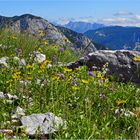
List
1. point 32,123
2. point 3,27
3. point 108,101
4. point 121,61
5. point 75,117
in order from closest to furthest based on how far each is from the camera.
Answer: point 32,123, point 75,117, point 108,101, point 121,61, point 3,27

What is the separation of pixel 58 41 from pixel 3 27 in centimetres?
261

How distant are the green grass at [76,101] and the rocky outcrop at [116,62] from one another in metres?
1.15

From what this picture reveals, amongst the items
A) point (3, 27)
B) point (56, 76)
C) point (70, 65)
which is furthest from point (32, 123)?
point (3, 27)

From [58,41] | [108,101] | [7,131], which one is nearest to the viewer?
[7,131]

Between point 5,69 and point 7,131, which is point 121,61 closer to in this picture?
point 5,69

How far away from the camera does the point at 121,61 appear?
36.0 feet

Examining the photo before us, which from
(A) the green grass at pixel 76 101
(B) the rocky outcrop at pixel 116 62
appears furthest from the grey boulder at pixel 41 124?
(B) the rocky outcrop at pixel 116 62

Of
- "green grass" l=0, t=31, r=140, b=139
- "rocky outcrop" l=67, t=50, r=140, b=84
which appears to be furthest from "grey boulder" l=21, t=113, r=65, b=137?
"rocky outcrop" l=67, t=50, r=140, b=84

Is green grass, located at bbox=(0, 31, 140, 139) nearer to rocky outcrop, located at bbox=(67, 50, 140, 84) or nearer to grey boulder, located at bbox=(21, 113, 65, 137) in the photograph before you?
grey boulder, located at bbox=(21, 113, 65, 137)

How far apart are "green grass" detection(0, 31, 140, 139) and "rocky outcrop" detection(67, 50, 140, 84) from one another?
1149 mm

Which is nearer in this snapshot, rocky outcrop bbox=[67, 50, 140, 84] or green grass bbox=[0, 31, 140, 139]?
green grass bbox=[0, 31, 140, 139]

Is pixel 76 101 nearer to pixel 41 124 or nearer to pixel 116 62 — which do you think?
pixel 41 124

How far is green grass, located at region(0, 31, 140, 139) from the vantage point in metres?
5.84

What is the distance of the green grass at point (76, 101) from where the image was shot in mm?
5844
